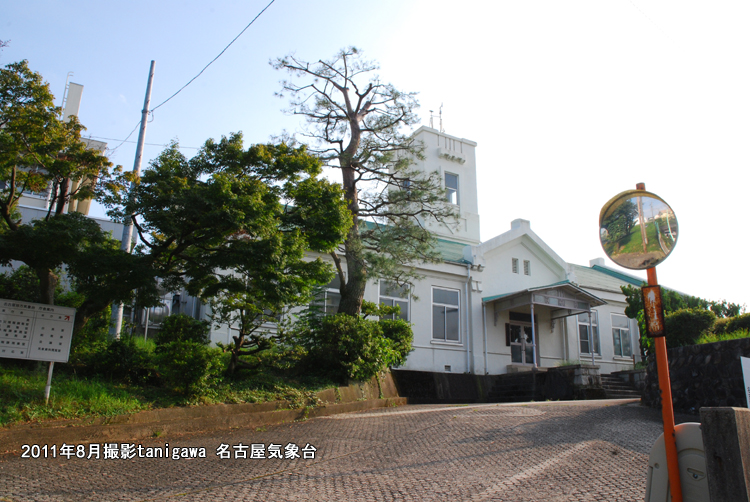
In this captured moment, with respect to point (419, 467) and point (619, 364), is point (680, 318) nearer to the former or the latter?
point (419, 467)

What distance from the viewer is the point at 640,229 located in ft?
13.5

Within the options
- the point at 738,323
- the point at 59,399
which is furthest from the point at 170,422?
the point at 738,323

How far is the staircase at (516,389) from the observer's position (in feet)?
55.6

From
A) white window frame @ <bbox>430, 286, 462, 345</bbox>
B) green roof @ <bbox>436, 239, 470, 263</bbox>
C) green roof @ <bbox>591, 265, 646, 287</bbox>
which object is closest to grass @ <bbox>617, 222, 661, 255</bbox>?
white window frame @ <bbox>430, 286, 462, 345</bbox>

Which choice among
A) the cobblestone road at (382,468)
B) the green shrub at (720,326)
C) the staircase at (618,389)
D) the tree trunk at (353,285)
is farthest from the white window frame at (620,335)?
the cobblestone road at (382,468)

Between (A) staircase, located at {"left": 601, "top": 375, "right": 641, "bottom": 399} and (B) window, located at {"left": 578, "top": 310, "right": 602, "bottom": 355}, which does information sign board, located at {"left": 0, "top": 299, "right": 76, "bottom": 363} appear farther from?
(B) window, located at {"left": 578, "top": 310, "right": 602, "bottom": 355}

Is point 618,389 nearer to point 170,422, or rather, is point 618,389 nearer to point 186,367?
point 186,367

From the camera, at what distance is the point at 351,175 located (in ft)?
48.3

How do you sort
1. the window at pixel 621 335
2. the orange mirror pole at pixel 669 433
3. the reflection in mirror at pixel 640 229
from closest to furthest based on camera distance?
the orange mirror pole at pixel 669 433 < the reflection in mirror at pixel 640 229 < the window at pixel 621 335

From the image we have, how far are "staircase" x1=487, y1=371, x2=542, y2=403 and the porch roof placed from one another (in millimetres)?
2503

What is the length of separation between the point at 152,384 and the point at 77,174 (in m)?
3.85

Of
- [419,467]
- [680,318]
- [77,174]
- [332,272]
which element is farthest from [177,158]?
[680,318]

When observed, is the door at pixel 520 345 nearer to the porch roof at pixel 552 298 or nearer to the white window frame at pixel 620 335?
the porch roof at pixel 552 298

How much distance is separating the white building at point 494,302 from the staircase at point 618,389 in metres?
2.55
